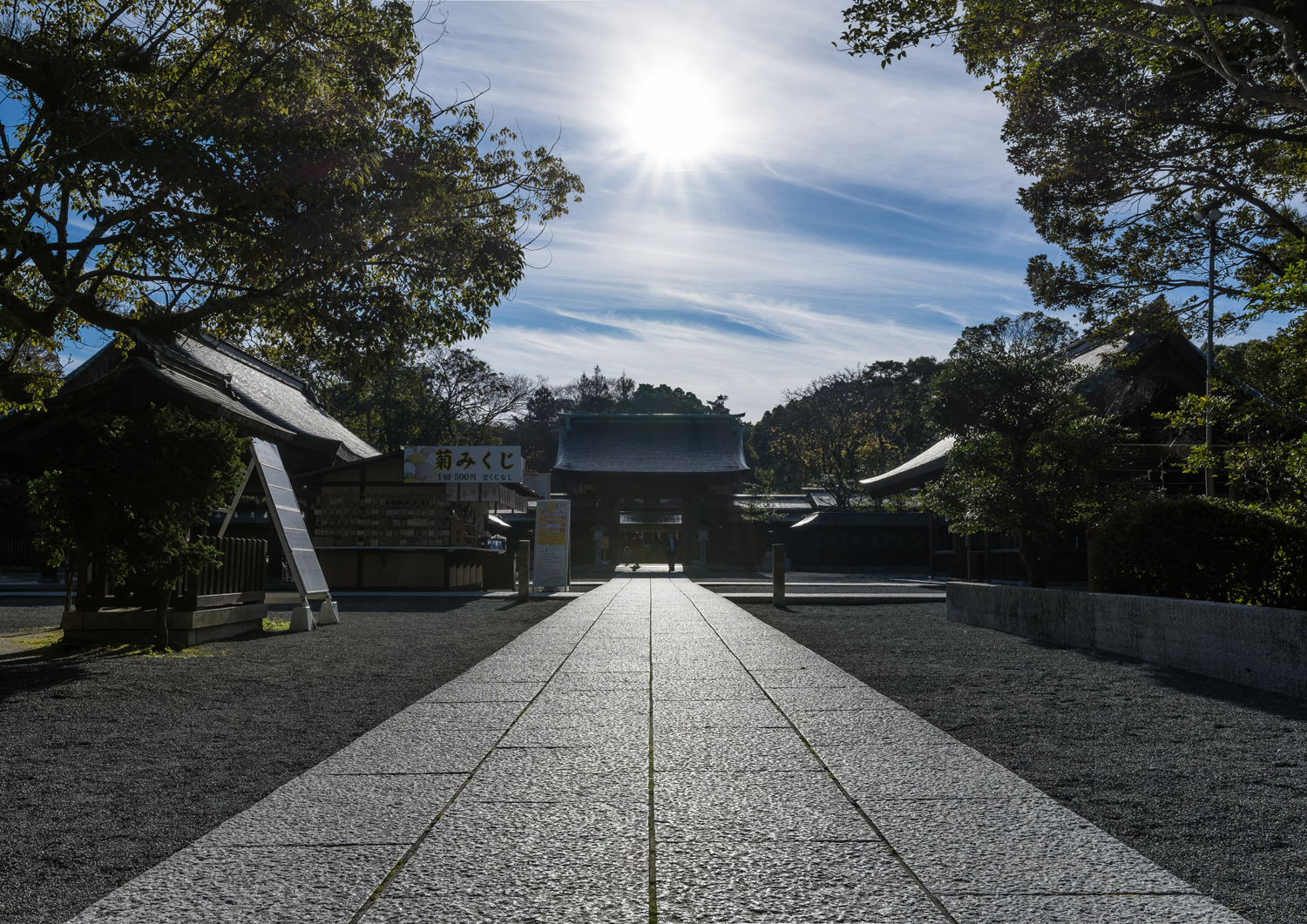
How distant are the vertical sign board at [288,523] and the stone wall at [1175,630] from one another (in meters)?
7.84

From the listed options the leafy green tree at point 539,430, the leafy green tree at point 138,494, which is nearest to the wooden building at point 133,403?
the leafy green tree at point 138,494

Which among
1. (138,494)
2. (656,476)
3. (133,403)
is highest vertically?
(656,476)

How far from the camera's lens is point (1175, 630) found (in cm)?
645

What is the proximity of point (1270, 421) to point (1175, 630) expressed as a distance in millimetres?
3117

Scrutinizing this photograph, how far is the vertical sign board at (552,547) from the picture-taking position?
53.6 ft

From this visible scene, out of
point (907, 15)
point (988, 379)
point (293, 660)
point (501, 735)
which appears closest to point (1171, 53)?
point (907, 15)

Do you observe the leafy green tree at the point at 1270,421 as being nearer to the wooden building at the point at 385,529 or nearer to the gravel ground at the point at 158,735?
the gravel ground at the point at 158,735

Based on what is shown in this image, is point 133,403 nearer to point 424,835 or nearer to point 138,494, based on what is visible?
point 138,494

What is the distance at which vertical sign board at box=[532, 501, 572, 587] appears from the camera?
16344 mm

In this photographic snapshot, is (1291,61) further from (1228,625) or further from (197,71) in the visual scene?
(197,71)

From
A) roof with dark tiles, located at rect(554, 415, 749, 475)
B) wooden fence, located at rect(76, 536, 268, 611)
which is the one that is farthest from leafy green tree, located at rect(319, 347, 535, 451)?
wooden fence, located at rect(76, 536, 268, 611)

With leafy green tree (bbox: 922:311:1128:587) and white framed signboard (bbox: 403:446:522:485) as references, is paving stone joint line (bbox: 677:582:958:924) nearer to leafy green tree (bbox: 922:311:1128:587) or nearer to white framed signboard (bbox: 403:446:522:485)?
leafy green tree (bbox: 922:311:1128:587)

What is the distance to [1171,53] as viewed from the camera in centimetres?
901

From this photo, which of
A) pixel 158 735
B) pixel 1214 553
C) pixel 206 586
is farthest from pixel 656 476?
pixel 158 735
